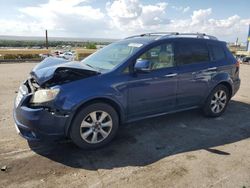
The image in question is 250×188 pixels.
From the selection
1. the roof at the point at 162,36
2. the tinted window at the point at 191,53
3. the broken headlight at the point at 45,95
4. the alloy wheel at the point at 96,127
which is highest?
the roof at the point at 162,36

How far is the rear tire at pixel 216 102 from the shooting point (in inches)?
204

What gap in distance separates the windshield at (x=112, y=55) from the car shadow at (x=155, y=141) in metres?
1.27

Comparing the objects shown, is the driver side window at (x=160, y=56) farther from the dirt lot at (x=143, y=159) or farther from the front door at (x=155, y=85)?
the dirt lot at (x=143, y=159)

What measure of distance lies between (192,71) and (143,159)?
2.12 metres

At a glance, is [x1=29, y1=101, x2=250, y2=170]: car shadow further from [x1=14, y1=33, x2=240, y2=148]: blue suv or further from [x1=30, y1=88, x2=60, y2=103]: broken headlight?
[x1=30, y1=88, x2=60, y2=103]: broken headlight

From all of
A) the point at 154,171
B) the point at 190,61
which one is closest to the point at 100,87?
the point at 154,171

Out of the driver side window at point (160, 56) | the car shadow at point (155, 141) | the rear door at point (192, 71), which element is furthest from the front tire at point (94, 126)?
the rear door at point (192, 71)

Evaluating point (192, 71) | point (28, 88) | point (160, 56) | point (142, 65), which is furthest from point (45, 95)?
point (192, 71)

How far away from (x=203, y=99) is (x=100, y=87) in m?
2.50

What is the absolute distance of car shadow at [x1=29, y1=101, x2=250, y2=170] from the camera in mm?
3473

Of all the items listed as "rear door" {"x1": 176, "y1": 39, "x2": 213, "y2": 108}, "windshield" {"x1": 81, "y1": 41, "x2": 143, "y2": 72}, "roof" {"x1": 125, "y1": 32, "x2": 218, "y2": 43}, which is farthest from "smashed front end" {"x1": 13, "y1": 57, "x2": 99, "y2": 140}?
"rear door" {"x1": 176, "y1": 39, "x2": 213, "y2": 108}

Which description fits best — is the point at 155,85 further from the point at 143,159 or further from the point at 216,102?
the point at 216,102

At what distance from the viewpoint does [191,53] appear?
15.8ft

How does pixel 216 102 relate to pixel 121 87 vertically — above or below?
below
